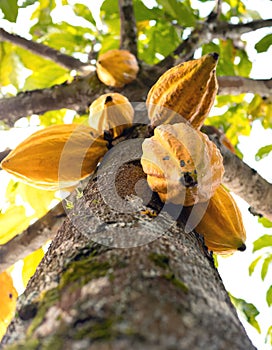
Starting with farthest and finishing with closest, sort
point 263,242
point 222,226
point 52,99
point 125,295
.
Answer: point 263,242 → point 52,99 → point 222,226 → point 125,295

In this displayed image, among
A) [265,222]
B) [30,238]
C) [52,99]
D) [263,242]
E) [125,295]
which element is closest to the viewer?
[125,295]

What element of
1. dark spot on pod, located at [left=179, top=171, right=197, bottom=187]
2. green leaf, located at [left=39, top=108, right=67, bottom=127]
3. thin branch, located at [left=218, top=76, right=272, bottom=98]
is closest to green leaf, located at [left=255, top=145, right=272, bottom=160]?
thin branch, located at [left=218, top=76, right=272, bottom=98]

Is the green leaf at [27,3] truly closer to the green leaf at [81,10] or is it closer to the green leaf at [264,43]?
the green leaf at [81,10]

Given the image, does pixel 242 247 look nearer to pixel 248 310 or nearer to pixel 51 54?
pixel 248 310

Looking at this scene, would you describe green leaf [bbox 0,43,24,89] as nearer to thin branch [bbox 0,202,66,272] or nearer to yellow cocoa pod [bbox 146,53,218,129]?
thin branch [bbox 0,202,66,272]

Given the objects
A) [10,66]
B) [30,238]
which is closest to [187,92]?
[30,238]

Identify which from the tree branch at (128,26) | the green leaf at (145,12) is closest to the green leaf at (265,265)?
the tree branch at (128,26)
